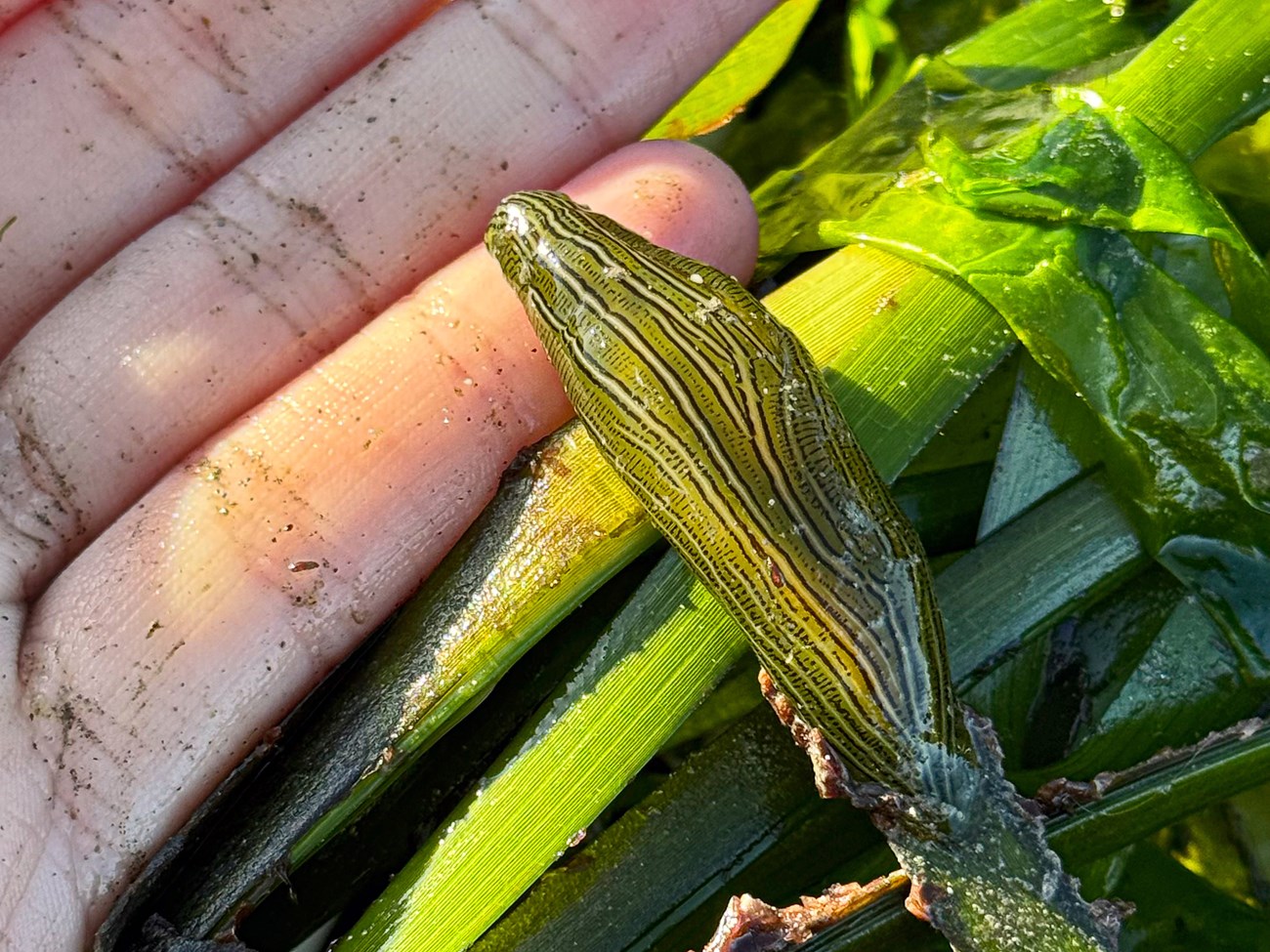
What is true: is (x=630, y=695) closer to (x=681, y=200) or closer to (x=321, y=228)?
(x=681, y=200)

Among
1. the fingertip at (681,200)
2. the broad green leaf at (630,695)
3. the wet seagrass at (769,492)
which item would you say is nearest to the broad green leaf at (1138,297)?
the broad green leaf at (630,695)

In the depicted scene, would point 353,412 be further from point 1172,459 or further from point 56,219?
point 1172,459

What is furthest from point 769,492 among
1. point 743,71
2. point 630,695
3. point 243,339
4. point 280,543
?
point 743,71

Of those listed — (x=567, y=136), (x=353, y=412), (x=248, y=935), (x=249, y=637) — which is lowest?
(x=248, y=935)

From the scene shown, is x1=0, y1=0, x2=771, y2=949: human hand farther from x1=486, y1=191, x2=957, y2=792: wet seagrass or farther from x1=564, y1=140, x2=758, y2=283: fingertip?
x1=486, y1=191, x2=957, y2=792: wet seagrass

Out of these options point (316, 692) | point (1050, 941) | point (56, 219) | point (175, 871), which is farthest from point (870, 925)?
point (56, 219)
